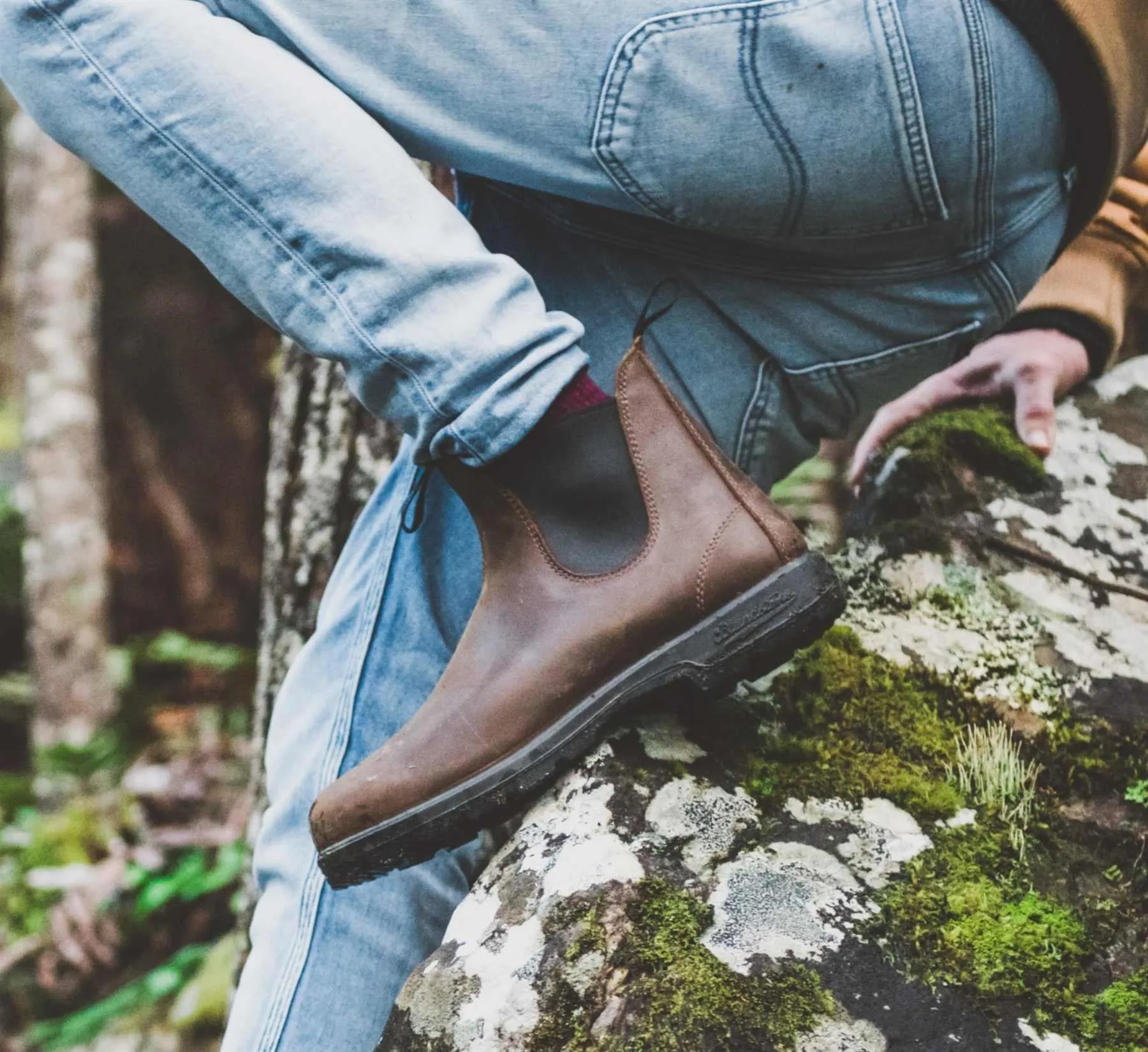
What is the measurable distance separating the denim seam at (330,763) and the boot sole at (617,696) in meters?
0.16

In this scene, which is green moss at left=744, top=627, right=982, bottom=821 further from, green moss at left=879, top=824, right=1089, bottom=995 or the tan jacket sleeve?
the tan jacket sleeve

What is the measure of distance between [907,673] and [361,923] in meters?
0.79

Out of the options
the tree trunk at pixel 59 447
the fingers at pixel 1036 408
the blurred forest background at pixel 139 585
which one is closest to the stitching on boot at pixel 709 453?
the fingers at pixel 1036 408

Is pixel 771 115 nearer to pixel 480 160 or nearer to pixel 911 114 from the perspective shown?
pixel 911 114

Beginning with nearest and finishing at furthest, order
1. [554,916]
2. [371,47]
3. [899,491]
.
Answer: [554,916] → [371,47] → [899,491]

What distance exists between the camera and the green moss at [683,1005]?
3.16ft

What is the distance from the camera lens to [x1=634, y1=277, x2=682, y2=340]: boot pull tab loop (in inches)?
48.1

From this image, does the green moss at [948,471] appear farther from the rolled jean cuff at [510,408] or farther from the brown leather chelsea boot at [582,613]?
the rolled jean cuff at [510,408]

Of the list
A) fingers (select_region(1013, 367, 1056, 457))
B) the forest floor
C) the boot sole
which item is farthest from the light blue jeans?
the forest floor

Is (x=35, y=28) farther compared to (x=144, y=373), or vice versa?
(x=144, y=373)

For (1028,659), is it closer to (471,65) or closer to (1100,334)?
(1100,334)

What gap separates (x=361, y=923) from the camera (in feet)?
4.18

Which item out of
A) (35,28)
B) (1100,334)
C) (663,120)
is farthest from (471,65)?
(1100,334)

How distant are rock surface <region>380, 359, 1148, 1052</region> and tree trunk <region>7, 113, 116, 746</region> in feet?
13.1
